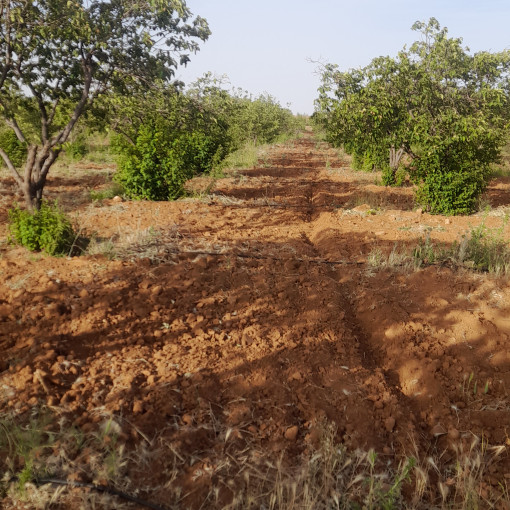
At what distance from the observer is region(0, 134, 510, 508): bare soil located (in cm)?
248

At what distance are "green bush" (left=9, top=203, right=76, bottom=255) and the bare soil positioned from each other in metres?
0.22

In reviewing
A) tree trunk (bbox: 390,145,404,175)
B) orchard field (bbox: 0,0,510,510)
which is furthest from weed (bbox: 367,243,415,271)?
tree trunk (bbox: 390,145,404,175)

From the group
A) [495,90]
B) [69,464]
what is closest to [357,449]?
[69,464]

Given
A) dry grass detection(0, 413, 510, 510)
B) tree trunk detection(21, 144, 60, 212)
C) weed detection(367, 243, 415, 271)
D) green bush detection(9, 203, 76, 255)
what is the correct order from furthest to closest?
tree trunk detection(21, 144, 60, 212), weed detection(367, 243, 415, 271), green bush detection(9, 203, 76, 255), dry grass detection(0, 413, 510, 510)

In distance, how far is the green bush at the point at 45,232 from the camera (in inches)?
177

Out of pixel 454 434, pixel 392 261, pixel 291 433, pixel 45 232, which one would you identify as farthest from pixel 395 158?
pixel 291 433

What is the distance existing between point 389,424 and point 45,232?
4157 mm

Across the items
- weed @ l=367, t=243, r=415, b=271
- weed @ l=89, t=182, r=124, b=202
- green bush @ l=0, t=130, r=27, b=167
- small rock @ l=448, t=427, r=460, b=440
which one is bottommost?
small rock @ l=448, t=427, r=460, b=440

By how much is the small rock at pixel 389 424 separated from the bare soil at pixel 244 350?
0.01m

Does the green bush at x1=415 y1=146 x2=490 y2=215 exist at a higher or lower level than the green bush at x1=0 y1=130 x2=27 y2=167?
lower

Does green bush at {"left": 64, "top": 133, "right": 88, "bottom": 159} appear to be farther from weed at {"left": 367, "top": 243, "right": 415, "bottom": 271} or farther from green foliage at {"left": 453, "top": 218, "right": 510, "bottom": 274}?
green foliage at {"left": 453, "top": 218, "right": 510, "bottom": 274}

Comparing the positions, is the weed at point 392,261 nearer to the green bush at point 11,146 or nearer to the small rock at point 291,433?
the small rock at point 291,433

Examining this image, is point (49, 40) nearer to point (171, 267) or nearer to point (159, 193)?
point (159, 193)

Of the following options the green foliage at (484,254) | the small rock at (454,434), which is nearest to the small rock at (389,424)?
the small rock at (454,434)
